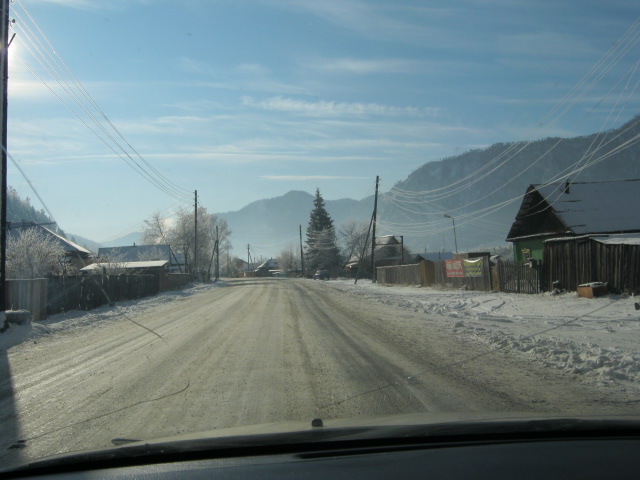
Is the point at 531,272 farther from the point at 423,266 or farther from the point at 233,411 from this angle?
the point at 233,411

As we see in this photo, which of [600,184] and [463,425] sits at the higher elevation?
[600,184]

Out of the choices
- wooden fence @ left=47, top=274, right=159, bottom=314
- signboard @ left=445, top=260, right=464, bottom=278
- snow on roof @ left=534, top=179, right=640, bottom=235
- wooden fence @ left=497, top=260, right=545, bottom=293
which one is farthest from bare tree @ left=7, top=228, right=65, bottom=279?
snow on roof @ left=534, top=179, right=640, bottom=235

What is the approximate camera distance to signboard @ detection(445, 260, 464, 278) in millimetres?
32062

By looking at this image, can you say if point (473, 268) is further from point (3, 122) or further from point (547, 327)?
point (3, 122)

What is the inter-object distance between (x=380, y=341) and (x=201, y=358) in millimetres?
3946

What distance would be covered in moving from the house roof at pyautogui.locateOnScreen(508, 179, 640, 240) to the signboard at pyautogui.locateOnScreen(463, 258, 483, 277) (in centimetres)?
590

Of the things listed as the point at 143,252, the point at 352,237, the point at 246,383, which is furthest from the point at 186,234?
the point at 246,383

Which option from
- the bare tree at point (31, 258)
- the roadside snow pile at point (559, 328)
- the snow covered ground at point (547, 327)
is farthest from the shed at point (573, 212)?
the bare tree at point (31, 258)

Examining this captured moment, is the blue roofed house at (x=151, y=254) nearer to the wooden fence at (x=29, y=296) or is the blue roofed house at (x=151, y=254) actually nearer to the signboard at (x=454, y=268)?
the signboard at (x=454, y=268)

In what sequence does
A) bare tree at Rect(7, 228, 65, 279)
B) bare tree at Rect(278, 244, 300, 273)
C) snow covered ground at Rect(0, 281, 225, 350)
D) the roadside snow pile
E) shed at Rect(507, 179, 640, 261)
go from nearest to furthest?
the roadside snow pile → snow covered ground at Rect(0, 281, 225, 350) → shed at Rect(507, 179, 640, 261) → bare tree at Rect(7, 228, 65, 279) → bare tree at Rect(278, 244, 300, 273)

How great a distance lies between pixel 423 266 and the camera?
3853 centimetres

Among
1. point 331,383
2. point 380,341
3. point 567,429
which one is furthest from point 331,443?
point 380,341

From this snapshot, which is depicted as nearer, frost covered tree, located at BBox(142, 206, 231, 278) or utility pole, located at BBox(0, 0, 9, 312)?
utility pole, located at BBox(0, 0, 9, 312)

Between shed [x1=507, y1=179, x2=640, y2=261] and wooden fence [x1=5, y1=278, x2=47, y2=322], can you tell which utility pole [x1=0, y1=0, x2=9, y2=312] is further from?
shed [x1=507, y1=179, x2=640, y2=261]
